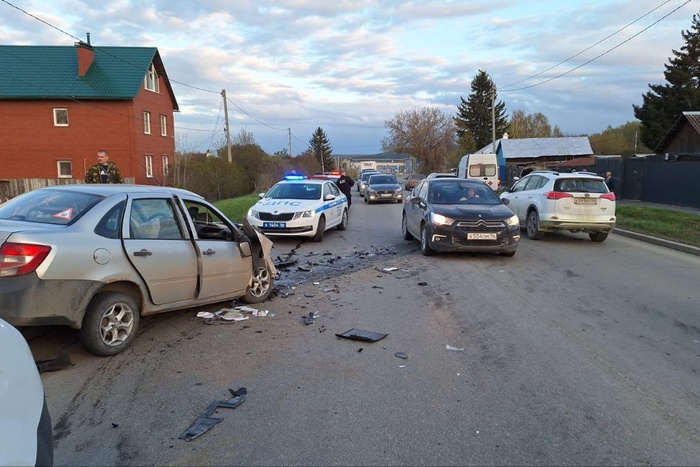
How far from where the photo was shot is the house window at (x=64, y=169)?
35.1 metres

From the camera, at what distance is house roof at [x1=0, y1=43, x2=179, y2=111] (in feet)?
112

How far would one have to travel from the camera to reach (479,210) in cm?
1018

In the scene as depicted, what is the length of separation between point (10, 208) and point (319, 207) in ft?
27.0

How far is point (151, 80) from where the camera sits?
38.2 meters

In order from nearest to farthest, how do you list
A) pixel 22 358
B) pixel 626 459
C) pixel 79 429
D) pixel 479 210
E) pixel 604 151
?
pixel 22 358
pixel 626 459
pixel 79 429
pixel 479 210
pixel 604 151

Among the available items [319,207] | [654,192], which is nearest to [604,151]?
[654,192]

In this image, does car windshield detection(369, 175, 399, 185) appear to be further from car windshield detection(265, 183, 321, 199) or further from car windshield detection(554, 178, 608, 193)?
car windshield detection(554, 178, 608, 193)

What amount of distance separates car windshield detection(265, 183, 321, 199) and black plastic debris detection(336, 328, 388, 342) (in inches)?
327

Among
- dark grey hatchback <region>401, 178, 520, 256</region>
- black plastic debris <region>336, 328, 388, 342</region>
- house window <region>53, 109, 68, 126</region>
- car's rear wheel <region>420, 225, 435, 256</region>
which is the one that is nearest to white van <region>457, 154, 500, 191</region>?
dark grey hatchback <region>401, 178, 520, 256</region>

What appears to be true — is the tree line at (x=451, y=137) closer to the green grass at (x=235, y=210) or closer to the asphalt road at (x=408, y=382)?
the green grass at (x=235, y=210)

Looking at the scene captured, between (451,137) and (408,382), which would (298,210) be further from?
(451,137)

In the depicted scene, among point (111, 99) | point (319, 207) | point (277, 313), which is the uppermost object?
point (111, 99)

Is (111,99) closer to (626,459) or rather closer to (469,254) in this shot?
(469,254)

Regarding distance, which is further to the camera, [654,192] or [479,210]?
[654,192]
